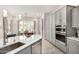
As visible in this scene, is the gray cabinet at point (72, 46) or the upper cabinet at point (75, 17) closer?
the gray cabinet at point (72, 46)

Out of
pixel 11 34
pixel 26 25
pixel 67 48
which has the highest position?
pixel 26 25

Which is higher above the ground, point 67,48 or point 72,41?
point 72,41

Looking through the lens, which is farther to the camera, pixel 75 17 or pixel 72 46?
pixel 75 17

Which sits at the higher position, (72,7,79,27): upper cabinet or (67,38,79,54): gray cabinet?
(72,7,79,27): upper cabinet

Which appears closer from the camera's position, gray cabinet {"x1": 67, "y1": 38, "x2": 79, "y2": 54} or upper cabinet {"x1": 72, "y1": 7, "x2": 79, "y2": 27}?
gray cabinet {"x1": 67, "y1": 38, "x2": 79, "y2": 54}

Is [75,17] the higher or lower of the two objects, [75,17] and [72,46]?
the higher

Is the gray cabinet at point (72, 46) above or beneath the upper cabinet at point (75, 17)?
beneath
